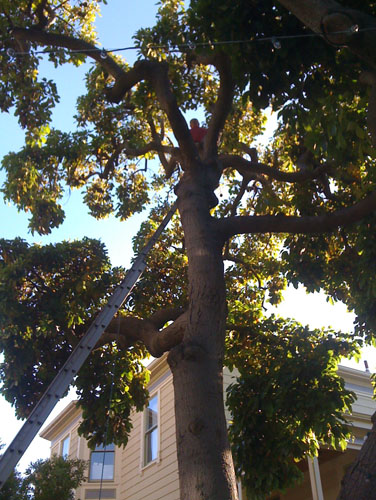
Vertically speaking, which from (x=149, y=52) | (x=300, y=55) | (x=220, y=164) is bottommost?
(x=300, y=55)

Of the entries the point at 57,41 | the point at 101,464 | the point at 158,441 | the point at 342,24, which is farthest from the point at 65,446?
the point at 342,24

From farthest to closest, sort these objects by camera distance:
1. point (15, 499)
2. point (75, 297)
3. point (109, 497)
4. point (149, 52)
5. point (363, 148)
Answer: point (109, 497) < point (15, 499) < point (75, 297) < point (149, 52) < point (363, 148)

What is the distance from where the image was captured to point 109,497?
17.2 meters

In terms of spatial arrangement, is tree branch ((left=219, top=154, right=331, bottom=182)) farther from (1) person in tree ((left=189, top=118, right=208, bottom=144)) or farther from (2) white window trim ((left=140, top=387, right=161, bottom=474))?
(2) white window trim ((left=140, top=387, right=161, bottom=474))

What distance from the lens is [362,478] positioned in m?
4.64

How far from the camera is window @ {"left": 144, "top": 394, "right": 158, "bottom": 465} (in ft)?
50.5

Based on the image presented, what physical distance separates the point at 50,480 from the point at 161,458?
2.86m

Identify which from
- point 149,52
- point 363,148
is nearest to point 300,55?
point 363,148

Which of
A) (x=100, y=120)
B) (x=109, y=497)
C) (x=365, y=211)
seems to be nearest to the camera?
(x=365, y=211)

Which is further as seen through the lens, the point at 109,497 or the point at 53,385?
the point at 109,497

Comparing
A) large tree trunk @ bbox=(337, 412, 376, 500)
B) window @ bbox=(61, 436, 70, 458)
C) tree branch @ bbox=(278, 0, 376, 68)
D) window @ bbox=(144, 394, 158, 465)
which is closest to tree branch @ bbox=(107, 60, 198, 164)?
tree branch @ bbox=(278, 0, 376, 68)

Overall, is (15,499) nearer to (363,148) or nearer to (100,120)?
(100,120)

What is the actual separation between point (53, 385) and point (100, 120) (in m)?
7.01

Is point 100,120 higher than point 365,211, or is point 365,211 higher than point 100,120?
point 100,120
